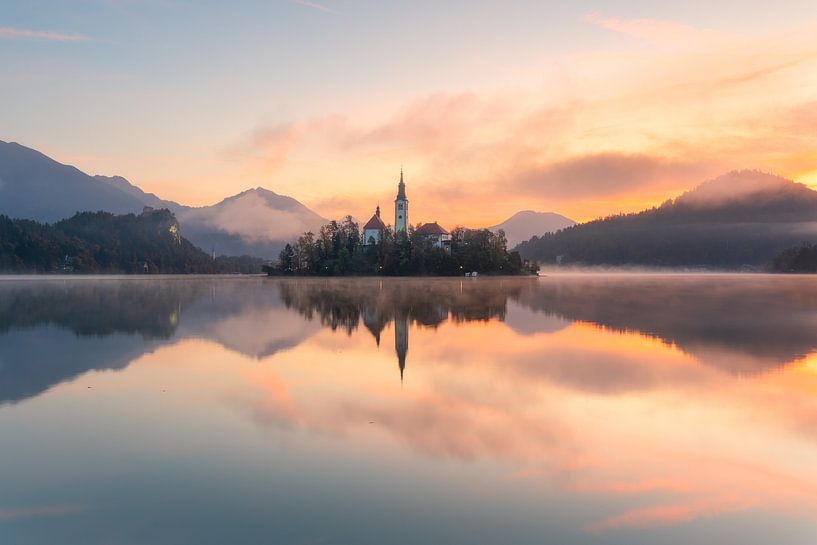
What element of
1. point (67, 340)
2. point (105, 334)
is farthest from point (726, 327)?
point (67, 340)

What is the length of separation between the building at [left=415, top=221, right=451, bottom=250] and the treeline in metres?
2.03

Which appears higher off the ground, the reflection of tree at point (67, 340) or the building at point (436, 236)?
the building at point (436, 236)

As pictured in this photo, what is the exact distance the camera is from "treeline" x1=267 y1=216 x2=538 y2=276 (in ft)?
536

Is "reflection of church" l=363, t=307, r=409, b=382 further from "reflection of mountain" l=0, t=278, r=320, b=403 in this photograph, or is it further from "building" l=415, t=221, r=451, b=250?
"building" l=415, t=221, r=451, b=250

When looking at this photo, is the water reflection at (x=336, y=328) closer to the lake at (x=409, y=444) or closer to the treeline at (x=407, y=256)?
the lake at (x=409, y=444)

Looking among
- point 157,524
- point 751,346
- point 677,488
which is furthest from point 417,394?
point 751,346

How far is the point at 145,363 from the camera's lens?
64.8ft

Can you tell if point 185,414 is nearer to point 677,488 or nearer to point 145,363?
point 145,363

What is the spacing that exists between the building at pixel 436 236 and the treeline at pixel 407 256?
79.8 inches

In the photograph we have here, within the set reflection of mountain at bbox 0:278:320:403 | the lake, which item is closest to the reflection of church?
the lake

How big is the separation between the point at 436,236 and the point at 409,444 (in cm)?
17362

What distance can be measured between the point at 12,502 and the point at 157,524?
8.00ft

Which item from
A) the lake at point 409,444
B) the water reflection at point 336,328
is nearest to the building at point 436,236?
the water reflection at point 336,328

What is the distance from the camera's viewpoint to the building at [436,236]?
172000 millimetres
